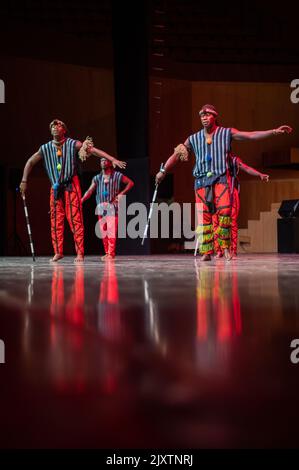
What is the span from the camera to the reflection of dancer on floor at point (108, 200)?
796 centimetres

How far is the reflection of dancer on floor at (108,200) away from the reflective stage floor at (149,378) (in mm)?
6165

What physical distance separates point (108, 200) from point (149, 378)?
7295 mm

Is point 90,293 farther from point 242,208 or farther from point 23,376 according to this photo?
point 242,208

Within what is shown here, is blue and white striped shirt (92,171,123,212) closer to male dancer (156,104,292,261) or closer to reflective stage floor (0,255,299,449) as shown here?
male dancer (156,104,292,261)

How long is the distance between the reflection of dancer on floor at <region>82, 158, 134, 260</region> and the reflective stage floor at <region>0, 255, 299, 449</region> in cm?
617

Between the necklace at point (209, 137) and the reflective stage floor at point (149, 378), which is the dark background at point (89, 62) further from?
the reflective stage floor at point (149, 378)

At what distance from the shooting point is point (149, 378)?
0.90 meters

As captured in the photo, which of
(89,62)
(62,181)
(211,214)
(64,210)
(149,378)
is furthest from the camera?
(89,62)

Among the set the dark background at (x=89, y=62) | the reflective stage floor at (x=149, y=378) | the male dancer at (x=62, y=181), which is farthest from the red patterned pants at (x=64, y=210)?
the dark background at (x=89, y=62)

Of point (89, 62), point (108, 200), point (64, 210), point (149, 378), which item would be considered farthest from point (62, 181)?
point (89, 62)

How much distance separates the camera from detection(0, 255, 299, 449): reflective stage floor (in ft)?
2.20

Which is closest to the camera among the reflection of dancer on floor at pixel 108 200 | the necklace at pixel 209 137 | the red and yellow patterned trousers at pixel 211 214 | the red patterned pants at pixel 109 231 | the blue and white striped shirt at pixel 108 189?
the red and yellow patterned trousers at pixel 211 214

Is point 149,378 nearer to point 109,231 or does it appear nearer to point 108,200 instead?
point 109,231

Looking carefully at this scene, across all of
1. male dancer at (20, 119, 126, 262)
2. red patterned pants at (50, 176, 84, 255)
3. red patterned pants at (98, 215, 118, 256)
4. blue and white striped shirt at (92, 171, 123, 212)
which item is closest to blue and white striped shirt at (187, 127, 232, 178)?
male dancer at (20, 119, 126, 262)
